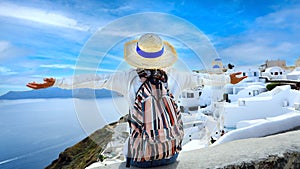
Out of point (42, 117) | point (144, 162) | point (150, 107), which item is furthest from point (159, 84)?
point (42, 117)

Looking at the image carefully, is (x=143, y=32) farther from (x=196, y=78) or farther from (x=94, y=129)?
(x=94, y=129)

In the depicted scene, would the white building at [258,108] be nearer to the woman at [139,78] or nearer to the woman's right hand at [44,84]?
the woman at [139,78]

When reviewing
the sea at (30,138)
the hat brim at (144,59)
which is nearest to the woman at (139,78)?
the hat brim at (144,59)

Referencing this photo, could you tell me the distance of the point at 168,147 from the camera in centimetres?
Answer: 123

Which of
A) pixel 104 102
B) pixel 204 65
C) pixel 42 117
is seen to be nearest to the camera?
pixel 104 102

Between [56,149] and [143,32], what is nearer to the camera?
[143,32]

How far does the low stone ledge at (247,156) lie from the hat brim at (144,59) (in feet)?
1.78

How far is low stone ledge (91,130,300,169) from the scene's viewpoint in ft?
3.98

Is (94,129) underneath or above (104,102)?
underneath

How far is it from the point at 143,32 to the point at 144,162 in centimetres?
70

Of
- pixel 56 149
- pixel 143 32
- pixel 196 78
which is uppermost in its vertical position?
pixel 143 32

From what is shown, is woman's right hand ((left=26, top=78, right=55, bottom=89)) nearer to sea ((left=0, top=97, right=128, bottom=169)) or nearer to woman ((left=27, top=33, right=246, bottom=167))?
A: woman ((left=27, top=33, right=246, bottom=167))

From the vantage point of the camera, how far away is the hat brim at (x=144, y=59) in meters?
1.21

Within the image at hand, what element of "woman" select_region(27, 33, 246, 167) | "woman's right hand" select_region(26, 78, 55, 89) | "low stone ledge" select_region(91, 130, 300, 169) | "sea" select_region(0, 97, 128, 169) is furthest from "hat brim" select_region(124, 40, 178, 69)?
"sea" select_region(0, 97, 128, 169)
